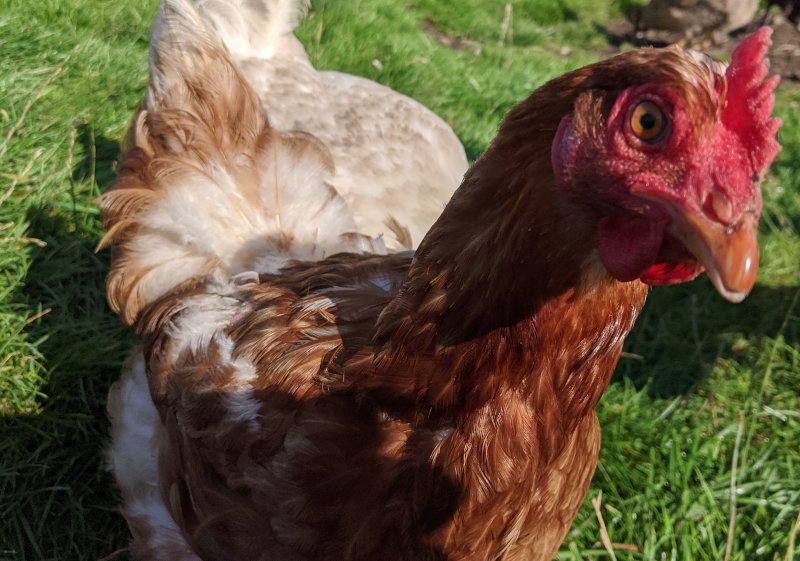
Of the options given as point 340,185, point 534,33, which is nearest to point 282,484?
point 340,185

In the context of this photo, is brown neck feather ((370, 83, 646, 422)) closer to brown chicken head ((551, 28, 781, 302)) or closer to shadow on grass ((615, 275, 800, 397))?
brown chicken head ((551, 28, 781, 302))

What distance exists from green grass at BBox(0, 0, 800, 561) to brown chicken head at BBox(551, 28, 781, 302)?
1762 millimetres

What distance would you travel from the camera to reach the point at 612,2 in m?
8.94

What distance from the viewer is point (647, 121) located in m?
1.14

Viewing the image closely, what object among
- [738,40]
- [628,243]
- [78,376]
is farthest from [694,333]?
[738,40]

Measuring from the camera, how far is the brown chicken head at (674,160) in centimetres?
110

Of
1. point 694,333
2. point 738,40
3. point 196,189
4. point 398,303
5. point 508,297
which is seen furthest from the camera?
point 738,40

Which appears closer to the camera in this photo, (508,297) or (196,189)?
(508,297)

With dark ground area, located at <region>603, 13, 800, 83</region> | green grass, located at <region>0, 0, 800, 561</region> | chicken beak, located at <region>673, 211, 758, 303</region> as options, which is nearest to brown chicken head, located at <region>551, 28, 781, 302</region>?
chicken beak, located at <region>673, 211, 758, 303</region>

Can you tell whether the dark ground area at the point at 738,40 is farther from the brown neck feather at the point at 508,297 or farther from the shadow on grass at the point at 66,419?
the brown neck feather at the point at 508,297

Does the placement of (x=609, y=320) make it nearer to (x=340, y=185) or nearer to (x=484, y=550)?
(x=484, y=550)

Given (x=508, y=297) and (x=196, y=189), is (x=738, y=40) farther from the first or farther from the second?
(x=508, y=297)

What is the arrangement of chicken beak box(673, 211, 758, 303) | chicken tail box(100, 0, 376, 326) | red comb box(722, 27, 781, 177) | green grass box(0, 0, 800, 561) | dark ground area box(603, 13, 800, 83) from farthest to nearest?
dark ground area box(603, 13, 800, 83) < green grass box(0, 0, 800, 561) < chicken tail box(100, 0, 376, 326) < red comb box(722, 27, 781, 177) < chicken beak box(673, 211, 758, 303)

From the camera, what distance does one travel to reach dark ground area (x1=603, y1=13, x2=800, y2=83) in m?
7.80
